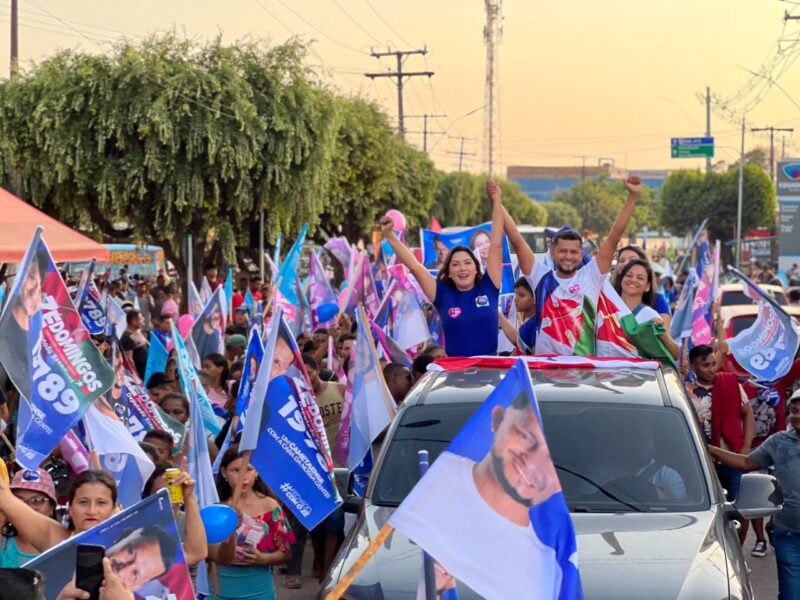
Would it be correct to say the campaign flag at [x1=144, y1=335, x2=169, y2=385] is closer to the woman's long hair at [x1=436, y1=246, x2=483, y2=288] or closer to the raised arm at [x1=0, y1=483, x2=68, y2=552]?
the woman's long hair at [x1=436, y1=246, x2=483, y2=288]

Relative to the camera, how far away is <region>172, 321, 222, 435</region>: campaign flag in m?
8.22

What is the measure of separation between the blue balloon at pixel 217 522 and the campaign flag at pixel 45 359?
→ 1354 millimetres

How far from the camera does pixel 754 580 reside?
9.06 m

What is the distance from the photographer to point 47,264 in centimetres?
682

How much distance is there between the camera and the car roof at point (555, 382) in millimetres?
6414

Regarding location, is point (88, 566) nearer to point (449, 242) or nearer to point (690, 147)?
point (449, 242)

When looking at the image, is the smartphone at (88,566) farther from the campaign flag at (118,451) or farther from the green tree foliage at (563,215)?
the green tree foliage at (563,215)

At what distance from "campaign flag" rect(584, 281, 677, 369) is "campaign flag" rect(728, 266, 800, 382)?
7.54 ft

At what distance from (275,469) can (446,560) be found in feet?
8.81

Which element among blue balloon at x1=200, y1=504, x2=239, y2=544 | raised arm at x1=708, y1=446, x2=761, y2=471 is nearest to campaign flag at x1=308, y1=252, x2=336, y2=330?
raised arm at x1=708, y1=446, x2=761, y2=471

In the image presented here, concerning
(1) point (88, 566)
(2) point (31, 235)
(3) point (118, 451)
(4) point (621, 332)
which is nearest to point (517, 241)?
(4) point (621, 332)

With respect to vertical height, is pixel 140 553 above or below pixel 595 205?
below

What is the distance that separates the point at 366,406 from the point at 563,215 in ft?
403

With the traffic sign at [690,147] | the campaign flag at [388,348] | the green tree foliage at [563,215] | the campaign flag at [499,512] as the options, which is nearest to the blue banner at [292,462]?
the campaign flag at [499,512]
